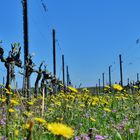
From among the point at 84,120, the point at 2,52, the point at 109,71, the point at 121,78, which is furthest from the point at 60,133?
the point at 109,71

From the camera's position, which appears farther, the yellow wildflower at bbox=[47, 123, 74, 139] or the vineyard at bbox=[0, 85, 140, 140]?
the vineyard at bbox=[0, 85, 140, 140]

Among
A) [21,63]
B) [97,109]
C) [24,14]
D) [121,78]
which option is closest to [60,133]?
[97,109]

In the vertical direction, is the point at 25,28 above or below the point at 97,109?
above

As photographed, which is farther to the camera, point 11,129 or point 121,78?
point 121,78

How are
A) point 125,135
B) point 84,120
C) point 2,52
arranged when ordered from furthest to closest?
point 2,52
point 84,120
point 125,135

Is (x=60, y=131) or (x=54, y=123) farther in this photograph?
(x=54, y=123)

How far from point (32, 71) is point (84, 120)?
21.6 feet

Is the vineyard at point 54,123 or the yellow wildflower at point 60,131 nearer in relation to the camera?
the yellow wildflower at point 60,131

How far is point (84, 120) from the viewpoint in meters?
6.64

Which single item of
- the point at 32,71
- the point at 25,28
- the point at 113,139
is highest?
the point at 25,28

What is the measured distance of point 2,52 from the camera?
9.95 metres

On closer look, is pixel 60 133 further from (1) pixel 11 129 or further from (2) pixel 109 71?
(2) pixel 109 71

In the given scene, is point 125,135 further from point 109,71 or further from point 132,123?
point 109,71

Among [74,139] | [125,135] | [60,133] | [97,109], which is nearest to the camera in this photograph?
[60,133]
